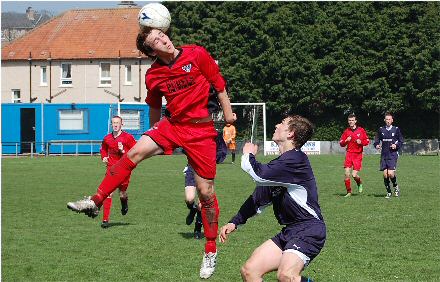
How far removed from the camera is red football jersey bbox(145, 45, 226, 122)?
30.4 feet

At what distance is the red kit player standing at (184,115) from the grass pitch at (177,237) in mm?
2872

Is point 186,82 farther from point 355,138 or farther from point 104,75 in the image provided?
point 104,75

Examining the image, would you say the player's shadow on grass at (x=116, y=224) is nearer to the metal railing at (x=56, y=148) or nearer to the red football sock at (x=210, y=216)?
the red football sock at (x=210, y=216)

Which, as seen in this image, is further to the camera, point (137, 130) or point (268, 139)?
point (268, 139)

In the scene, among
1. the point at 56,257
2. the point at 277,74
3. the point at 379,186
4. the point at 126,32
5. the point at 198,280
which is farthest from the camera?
the point at 126,32

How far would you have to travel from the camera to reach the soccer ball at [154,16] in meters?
8.91

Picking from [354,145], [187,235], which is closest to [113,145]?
[187,235]

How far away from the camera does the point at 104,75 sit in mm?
73875

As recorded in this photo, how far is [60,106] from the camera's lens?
5997cm

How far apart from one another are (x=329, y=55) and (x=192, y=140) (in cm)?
5671

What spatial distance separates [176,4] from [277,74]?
9.61 metres

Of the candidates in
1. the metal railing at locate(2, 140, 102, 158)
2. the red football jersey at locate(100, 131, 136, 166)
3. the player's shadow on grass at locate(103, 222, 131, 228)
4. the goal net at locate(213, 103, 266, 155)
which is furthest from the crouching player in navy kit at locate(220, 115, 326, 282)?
the metal railing at locate(2, 140, 102, 158)

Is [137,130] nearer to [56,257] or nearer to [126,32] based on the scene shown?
[126,32]

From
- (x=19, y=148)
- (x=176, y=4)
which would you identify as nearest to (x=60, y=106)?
(x=19, y=148)
